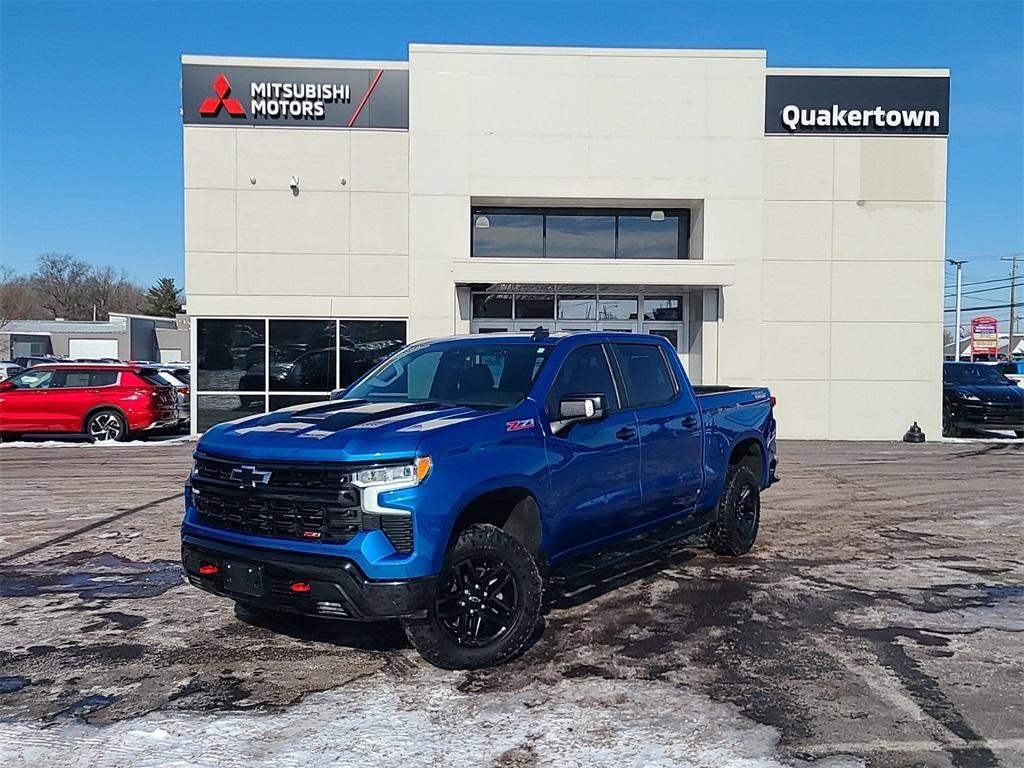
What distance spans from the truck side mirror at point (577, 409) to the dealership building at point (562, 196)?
1266 centimetres

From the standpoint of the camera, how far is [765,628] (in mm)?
5984

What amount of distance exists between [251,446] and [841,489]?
31.7 feet

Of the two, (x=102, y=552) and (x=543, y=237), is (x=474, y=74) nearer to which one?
(x=543, y=237)

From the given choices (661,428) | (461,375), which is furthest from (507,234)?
(461,375)

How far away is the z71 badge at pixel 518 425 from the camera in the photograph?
209 inches

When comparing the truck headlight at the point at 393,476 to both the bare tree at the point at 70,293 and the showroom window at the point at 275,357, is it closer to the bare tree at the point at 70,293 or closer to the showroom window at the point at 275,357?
the showroom window at the point at 275,357

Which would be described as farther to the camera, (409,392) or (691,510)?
(691,510)

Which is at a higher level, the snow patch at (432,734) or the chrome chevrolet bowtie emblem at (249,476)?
the chrome chevrolet bowtie emblem at (249,476)

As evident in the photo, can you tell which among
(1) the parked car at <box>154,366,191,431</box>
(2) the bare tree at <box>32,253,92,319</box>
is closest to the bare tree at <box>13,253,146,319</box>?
(2) the bare tree at <box>32,253,92,319</box>

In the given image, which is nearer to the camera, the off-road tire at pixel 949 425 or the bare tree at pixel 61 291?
the off-road tire at pixel 949 425

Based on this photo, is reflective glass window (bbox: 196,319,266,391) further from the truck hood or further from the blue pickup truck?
the truck hood

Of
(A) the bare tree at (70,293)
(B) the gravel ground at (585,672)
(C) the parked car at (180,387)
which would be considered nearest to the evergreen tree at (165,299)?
(A) the bare tree at (70,293)

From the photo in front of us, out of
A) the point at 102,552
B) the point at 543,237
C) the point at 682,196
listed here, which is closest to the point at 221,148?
the point at 543,237

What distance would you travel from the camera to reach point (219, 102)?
Result: 18.3 meters
